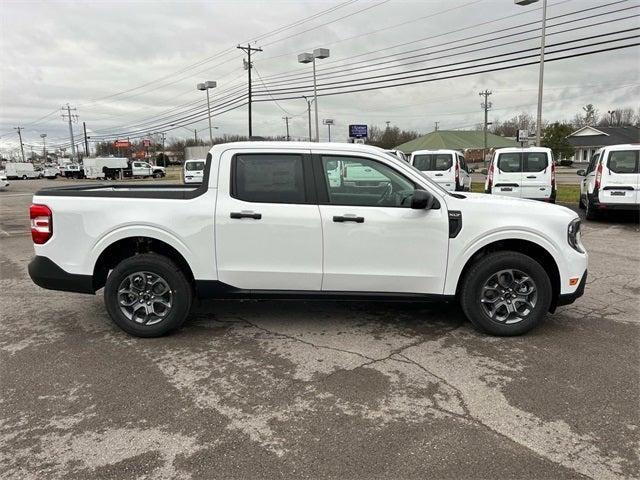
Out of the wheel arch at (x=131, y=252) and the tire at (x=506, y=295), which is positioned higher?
the wheel arch at (x=131, y=252)

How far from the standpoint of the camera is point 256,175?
4.59m

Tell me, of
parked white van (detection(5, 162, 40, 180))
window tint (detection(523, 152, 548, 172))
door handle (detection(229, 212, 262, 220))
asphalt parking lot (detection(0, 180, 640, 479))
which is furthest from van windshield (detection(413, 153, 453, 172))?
parked white van (detection(5, 162, 40, 180))

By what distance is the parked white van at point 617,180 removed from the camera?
37.0 feet

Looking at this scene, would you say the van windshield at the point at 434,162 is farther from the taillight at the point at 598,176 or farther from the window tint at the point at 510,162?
the taillight at the point at 598,176

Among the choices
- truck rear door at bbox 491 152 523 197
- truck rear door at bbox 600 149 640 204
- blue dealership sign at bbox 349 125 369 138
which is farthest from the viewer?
blue dealership sign at bbox 349 125 369 138

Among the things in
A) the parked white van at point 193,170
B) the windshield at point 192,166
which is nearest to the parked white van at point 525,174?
the parked white van at point 193,170

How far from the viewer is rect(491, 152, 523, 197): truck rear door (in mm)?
13734

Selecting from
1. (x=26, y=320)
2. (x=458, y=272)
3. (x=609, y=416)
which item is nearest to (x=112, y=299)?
(x=26, y=320)

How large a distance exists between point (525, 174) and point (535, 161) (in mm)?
468

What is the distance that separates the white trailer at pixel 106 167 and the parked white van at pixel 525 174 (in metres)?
48.1

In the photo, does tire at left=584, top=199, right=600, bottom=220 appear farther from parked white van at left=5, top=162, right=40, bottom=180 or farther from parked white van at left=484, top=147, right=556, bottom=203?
parked white van at left=5, top=162, right=40, bottom=180

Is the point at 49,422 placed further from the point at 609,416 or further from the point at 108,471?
the point at 609,416

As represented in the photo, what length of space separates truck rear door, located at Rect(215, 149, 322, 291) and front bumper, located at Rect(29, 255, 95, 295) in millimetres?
1319

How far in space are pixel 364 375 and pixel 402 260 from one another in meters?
1.15
